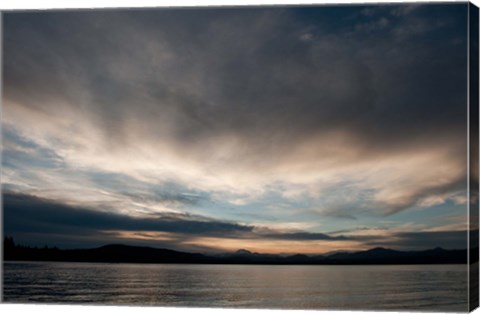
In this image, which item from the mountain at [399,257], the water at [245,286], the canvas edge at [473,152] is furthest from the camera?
the water at [245,286]

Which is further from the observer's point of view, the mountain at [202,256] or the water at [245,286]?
the mountain at [202,256]

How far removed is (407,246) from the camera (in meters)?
14.2

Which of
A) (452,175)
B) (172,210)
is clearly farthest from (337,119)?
(172,210)

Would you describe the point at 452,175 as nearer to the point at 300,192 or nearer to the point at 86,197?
the point at 300,192

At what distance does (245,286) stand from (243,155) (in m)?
1.87

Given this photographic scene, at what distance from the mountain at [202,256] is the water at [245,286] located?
0.37 ft

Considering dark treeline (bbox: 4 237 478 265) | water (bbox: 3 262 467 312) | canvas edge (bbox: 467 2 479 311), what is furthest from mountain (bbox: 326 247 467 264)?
canvas edge (bbox: 467 2 479 311)

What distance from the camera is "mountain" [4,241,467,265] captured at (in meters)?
14.2

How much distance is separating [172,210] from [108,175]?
1047mm

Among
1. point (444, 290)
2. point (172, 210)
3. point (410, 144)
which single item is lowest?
point (444, 290)

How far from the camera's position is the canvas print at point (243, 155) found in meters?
13.9

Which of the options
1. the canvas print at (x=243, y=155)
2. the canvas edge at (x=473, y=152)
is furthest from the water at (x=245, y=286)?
the canvas edge at (x=473, y=152)

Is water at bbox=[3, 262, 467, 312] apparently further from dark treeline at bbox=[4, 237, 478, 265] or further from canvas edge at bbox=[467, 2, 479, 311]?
canvas edge at bbox=[467, 2, 479, 311]

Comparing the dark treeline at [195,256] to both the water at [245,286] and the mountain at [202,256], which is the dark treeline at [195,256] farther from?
the water at [245,286]
